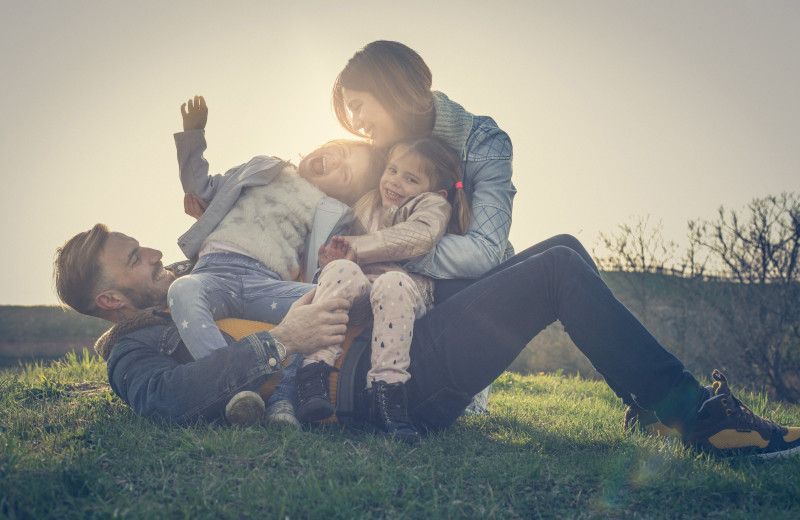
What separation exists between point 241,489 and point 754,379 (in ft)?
23.4

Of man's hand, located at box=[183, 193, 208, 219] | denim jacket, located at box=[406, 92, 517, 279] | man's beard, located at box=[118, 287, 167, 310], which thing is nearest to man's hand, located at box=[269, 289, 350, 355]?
denim jacket, located at box=[406, 92, 517, 279]

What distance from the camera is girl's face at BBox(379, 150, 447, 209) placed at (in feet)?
11.6

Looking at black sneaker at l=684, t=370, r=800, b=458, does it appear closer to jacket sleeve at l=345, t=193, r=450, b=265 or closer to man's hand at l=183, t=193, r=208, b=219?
jacket sleeve at l=345, t=193, r=450, b=265

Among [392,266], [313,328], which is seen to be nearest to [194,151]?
[392,266]

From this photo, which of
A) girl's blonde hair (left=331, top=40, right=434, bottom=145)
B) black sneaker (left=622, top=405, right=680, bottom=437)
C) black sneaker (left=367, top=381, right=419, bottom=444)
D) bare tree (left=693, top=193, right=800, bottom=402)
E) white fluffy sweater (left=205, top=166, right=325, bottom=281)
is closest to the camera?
black sneaker (left=367, top=381, right=419, bottom=444)

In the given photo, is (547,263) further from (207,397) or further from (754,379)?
(754,379)

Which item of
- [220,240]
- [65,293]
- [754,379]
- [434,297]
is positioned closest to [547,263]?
[434,297]

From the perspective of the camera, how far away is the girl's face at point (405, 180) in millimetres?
3527

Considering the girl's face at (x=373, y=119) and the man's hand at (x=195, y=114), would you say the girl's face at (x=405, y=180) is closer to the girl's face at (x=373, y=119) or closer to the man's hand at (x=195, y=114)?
the girl's face at (x=373, y=119)

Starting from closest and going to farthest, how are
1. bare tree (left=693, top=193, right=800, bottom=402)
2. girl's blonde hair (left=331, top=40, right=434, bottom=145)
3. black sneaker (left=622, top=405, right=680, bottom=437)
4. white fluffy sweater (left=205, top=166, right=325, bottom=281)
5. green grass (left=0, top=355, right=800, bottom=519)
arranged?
green grass (left=0, top=355, right=800, bottom=519)
black sneaker (left=622, top=405, right=680, bottom=437)
white fluffy sweater (left=205, top=166, right=325, bottom=281)
girl's blonde hair (left=331, top=40, right=434, bottom=145)
bare tree (left=693, top=193, right=800, bottom=402)

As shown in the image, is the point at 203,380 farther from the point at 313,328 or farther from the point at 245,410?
the point at 313,328

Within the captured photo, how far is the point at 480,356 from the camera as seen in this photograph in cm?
276

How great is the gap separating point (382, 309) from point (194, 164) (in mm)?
1692

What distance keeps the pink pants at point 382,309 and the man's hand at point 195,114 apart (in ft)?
4.83
